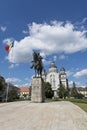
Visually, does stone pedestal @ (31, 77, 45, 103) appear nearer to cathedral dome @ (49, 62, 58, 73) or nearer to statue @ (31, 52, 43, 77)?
statue @ (31, 52, 43, 77)

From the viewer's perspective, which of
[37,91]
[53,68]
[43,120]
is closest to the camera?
[43,120]

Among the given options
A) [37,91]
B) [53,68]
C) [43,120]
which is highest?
[53,68]

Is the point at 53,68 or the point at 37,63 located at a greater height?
the point at 53,68

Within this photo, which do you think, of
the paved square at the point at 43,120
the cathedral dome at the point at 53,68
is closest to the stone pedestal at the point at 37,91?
the paved square at the point at 43,120

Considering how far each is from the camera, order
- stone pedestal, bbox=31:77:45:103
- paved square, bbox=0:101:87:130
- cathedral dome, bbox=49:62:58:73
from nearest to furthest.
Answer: paved square, bbox=0:101:87:130 → stone pedestal, bbox=31:77:45:103 → cathedral dome, bbox=49:62:58:73

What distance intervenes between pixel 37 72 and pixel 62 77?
114 meters

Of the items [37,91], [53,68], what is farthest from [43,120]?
[53,68]

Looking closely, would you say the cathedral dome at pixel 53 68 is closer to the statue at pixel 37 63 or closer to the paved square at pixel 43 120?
the statue at pixel 37 63

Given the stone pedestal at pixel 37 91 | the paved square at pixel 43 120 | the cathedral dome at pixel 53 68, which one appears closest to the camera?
the paved square at pixel 43 120

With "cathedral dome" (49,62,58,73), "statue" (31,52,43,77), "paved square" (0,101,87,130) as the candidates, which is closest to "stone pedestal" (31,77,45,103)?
"statue" (31,52,43,77)

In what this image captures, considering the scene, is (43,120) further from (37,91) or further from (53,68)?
(53,68)

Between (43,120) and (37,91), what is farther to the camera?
(37,91)

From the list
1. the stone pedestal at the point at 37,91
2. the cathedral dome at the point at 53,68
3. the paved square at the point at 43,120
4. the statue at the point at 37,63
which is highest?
the cathedral dome at the point at 53,68

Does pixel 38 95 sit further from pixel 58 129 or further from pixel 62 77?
pixel 62 77
